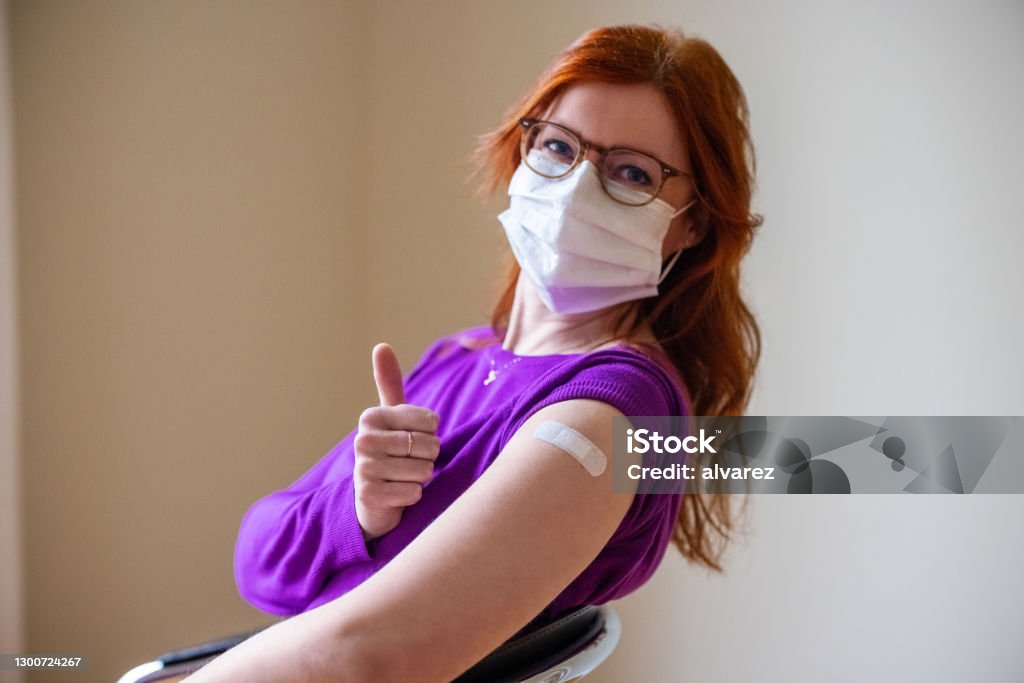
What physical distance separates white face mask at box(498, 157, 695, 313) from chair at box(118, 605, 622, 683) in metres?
0.43

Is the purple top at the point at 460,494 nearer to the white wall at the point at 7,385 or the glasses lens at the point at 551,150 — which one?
the glasses lens at the point at 551,150

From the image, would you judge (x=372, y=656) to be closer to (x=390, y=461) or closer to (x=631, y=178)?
(x=390, y=461)

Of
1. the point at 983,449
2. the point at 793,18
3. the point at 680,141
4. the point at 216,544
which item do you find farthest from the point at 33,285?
the point at 983,449

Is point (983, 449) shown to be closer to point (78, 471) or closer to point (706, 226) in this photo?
point (706, 226)

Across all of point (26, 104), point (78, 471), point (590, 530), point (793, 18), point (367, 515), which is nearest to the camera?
point (590, 530)

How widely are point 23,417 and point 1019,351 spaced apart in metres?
1.94

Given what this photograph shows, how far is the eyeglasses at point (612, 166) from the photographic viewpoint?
1.18m

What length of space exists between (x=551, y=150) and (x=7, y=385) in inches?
49.2

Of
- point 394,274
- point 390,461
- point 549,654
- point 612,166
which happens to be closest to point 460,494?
point 390,461

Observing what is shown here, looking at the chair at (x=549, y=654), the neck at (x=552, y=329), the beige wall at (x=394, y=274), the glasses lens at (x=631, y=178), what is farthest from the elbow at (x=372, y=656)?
the beige wall at (x=394, y=274)

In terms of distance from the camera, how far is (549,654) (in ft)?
3.18

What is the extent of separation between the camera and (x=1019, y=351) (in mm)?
1455

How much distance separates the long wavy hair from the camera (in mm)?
1191

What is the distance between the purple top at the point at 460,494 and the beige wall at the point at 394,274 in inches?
27.3
